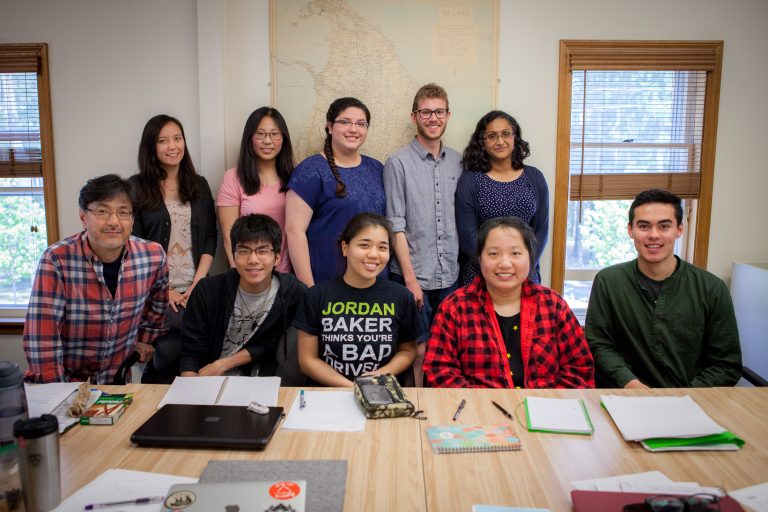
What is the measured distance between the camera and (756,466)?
1.33m

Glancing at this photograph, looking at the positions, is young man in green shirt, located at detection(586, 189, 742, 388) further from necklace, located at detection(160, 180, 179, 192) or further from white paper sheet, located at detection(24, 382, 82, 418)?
necklace, located at detection(160, 180, 179, 192)

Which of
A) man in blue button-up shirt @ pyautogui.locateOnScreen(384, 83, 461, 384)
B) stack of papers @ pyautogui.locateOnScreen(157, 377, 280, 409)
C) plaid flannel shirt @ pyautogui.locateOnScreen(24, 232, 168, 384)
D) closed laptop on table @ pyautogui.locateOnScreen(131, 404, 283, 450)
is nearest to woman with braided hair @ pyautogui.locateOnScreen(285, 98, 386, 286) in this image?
man in blue button-up shirt @ pyautogui.locateOnScreen(384, 83, 461, 384)

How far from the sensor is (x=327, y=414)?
1591mm

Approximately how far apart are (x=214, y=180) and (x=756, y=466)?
110 inches

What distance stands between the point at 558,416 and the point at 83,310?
68.4 inches

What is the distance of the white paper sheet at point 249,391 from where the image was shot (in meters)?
1.65

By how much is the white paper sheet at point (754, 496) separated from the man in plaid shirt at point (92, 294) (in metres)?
2.05

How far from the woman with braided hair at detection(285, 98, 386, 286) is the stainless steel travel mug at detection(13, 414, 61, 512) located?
1.63 meters

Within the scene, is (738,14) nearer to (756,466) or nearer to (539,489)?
(756,466)

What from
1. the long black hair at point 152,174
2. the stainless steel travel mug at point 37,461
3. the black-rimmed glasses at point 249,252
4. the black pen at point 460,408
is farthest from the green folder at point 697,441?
the long black hair at point 152,174

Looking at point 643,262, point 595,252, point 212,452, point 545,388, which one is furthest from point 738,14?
point 212,452

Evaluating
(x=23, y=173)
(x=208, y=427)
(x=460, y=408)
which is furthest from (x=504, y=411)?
(x=23, y=173)

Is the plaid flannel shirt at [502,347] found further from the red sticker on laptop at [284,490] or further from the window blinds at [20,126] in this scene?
the window blinds at [20,126]

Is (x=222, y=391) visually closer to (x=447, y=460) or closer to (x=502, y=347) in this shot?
(x=447, y=460)
